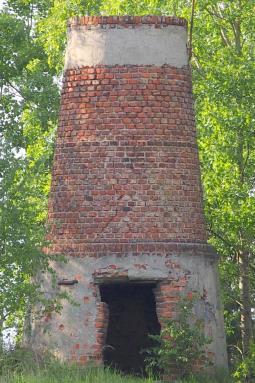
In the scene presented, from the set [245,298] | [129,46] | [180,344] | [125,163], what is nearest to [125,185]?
[125,163]

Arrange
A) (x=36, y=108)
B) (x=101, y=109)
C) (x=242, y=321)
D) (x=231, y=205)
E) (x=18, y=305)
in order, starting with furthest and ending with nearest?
(x=36, y=108) < (x=242, y=321) < (x=231, y=205) < (x=101, y=109) < (x=18, y=305)

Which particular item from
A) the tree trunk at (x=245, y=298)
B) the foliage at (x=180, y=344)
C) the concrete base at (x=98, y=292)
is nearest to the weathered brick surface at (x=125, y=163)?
the concrete base at (x=98, y=292)

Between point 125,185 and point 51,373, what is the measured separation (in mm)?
2974

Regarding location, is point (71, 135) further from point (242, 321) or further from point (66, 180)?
point (242, 321)

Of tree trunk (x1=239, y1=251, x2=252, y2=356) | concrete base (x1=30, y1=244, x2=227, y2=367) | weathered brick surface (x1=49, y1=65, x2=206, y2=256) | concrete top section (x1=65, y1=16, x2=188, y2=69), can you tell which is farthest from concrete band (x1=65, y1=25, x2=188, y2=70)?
tree trunk (x1=239, y1=251, x2=252, y2=356)

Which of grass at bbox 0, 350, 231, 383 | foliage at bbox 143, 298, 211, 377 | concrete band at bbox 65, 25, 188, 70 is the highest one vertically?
concrete band at bbox 65, 25, 188, 70

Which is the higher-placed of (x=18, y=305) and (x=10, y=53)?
(x=10, y=53)

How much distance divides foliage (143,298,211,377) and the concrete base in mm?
193

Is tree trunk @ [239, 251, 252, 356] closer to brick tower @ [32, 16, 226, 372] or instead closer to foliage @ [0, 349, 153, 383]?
brick tower @ [32, 16, 226, 372]

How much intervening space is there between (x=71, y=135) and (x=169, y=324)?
319 cm

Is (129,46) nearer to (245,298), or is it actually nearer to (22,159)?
(22,159)

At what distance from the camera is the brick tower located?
2175cm

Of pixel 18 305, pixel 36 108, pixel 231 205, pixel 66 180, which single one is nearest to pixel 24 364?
pixel 18 305

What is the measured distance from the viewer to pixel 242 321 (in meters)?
28.8
